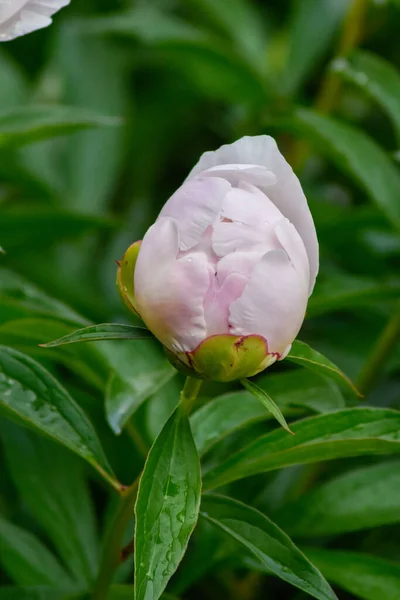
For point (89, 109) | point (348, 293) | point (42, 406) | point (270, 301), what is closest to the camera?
point (270, 301)

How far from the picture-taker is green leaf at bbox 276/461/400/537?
2.73 ft

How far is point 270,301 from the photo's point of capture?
548 mm

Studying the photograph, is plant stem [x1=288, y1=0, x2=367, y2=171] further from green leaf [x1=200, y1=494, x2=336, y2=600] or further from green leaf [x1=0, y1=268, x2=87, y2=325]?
green leaf [x1=200, y1=494, x2=336, y2=600]

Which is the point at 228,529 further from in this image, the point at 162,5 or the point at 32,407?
the point at 162,5

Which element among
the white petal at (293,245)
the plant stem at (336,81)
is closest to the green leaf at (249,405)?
the white petal at (293,245)

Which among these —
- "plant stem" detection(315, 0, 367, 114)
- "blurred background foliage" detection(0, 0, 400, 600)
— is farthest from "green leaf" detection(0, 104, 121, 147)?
"plant stem" detection(315, 0, 367, 114)

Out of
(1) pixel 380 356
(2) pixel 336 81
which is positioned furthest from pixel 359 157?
(2) pixel 336 81

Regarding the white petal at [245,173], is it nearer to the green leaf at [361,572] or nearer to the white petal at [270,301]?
the white petal at [270,301]

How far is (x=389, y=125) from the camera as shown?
5.67 feet

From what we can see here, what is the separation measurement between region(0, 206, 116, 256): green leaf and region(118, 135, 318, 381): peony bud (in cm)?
54

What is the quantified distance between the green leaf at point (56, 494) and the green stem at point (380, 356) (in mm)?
378

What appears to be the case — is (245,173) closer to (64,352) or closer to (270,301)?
(270,301)

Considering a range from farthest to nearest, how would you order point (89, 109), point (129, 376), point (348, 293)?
point (89, 109) → point (348, 293) → point (129, 376)

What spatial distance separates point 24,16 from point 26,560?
1.86 feet
